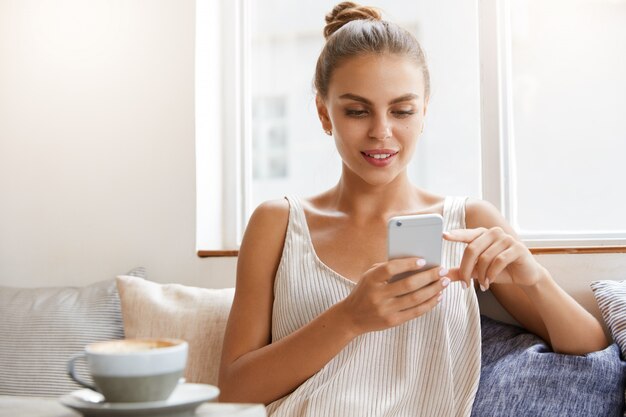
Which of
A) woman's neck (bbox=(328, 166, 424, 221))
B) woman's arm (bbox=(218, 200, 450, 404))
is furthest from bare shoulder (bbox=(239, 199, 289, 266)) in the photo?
woman's neck (bbox=(328, 166, 424, 221))

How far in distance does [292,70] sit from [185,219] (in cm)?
58

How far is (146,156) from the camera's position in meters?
2.32

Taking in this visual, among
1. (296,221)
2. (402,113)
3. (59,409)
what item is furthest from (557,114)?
(59,409)

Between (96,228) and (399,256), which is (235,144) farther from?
(399,256)

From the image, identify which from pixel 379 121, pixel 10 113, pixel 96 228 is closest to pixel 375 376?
pixel 379 121

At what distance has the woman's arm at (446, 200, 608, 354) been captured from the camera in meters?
1.29

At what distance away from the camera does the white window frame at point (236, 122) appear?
2.10 metres

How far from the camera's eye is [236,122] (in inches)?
94.8

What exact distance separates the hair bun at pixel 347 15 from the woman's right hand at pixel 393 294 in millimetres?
743

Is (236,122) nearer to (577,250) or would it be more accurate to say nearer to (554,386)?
(577,250)

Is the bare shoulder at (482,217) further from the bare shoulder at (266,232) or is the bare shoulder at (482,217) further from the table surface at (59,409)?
the table surface at (59,409)

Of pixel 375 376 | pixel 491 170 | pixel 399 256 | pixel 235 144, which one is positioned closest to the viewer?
Result: pixel 399 256

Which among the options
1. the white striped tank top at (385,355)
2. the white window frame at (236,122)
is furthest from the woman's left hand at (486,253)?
the white window frame at (236,122)

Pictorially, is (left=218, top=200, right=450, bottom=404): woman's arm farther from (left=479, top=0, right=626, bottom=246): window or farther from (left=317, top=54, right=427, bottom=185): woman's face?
(left=479, top=0, right=626, bottom=246): window
